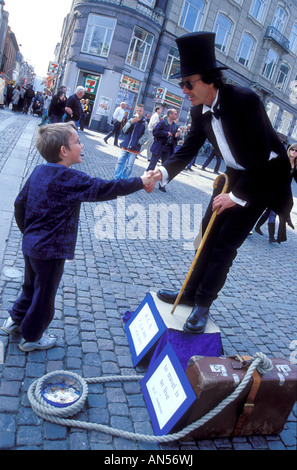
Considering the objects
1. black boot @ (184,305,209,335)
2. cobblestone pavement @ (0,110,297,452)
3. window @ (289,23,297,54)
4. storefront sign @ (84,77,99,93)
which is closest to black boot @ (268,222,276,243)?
cobblestone pavement @ (0,110,297,452)

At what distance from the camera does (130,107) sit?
24125 mm

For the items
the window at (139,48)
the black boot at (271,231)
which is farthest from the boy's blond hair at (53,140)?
the window at (139,48)

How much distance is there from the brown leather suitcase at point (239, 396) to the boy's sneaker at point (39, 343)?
1062mm

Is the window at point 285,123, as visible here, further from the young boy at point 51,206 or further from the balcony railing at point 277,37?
the young boy at point 51,206

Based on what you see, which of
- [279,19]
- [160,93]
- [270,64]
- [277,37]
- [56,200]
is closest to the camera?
[56,200]

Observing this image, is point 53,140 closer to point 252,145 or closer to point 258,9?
point 252,145

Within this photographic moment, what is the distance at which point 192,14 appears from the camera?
81.0ft

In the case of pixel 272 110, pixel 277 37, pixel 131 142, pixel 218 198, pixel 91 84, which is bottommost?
pixel 218 198

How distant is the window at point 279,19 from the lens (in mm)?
29859

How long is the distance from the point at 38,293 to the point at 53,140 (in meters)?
0.99

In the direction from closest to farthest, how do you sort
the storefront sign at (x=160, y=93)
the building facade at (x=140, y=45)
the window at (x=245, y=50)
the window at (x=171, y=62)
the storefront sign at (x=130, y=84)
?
the building facade at (x=140, y=45), the storefront sign at (x=130, y=84), the window at (x=171, y=62), the storefront sign at (x=160, y=93), the window at (x=245, y=50)

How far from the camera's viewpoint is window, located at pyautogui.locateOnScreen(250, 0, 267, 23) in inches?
1096

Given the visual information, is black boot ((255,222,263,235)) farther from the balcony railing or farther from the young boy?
the balcony railing

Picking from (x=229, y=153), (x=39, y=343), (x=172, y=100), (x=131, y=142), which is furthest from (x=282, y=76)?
(x=39, y=343)
